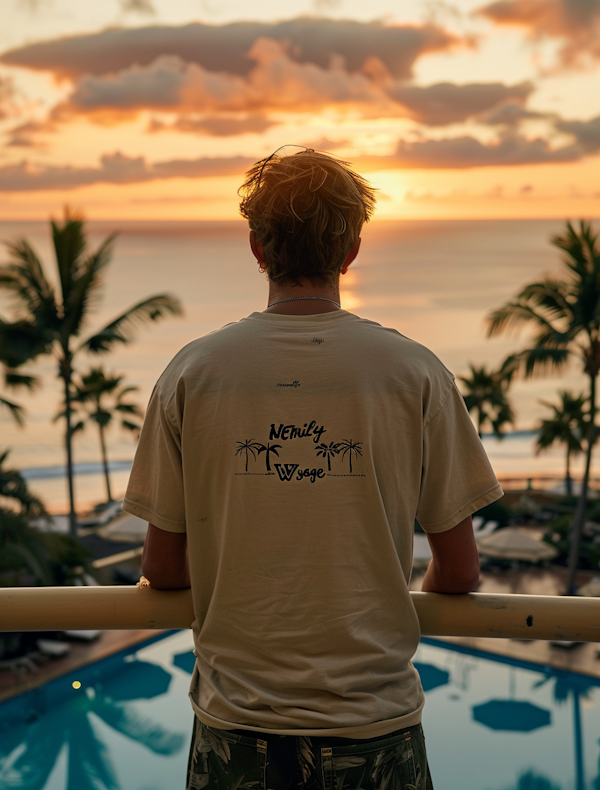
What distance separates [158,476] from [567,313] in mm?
14525

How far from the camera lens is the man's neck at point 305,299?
1144 millimetres

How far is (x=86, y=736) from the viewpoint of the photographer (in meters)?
9.92

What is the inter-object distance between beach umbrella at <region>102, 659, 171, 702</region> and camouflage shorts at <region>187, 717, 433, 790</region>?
10556 millimetres

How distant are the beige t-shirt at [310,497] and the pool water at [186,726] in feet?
26.9

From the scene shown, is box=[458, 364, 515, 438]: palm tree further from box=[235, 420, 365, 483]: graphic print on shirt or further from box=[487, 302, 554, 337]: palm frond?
box=[235, 420, 365, 483]: graphic print on shirt

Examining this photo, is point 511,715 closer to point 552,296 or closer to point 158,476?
point 552,296

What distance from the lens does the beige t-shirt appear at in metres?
1.07

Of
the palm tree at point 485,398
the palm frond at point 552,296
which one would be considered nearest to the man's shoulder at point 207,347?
the palm frond at point 552,296

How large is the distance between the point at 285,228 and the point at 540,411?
4298 cm

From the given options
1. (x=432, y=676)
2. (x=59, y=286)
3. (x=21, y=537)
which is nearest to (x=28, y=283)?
(x=59, y=286)

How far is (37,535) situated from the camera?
1107 cm

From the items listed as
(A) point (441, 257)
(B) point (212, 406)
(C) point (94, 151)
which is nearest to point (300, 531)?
(B) point (212, 406)

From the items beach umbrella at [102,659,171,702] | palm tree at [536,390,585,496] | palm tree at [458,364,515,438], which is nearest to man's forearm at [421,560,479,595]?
beach umbrella at [102,659,171,702]

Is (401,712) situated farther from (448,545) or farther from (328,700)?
(448,545)
